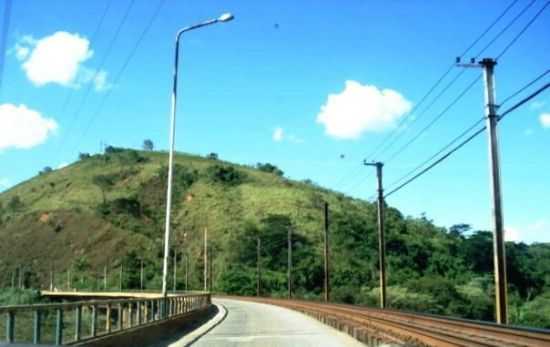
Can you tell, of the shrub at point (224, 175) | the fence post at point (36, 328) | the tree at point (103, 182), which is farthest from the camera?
the tree at point (103, 182)

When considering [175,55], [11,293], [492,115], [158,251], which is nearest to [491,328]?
[492,115]

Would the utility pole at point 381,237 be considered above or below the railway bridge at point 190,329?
above

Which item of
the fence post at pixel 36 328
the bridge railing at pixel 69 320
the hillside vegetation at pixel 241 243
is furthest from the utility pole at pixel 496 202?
the hillside vegetation at pixel 241 243

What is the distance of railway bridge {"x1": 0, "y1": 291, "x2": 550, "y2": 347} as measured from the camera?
1485 cm

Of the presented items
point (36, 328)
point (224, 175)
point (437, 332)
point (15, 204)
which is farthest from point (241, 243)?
point (36, 328)

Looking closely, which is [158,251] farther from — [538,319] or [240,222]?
[538,319]

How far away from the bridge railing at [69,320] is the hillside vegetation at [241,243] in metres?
43.3

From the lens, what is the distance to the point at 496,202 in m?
26.7

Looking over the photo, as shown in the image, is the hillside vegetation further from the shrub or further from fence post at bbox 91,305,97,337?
fence post at bbox 91,305,97,337

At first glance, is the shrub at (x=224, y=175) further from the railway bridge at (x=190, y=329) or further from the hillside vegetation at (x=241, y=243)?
the railway bridge at (x=190, y=329)

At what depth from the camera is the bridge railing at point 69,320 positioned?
44.5 ft

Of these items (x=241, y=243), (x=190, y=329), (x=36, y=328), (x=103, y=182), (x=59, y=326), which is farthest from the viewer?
(x=103, y=182)

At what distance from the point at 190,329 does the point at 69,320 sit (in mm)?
14735

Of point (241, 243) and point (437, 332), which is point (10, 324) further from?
point (241, 243)
